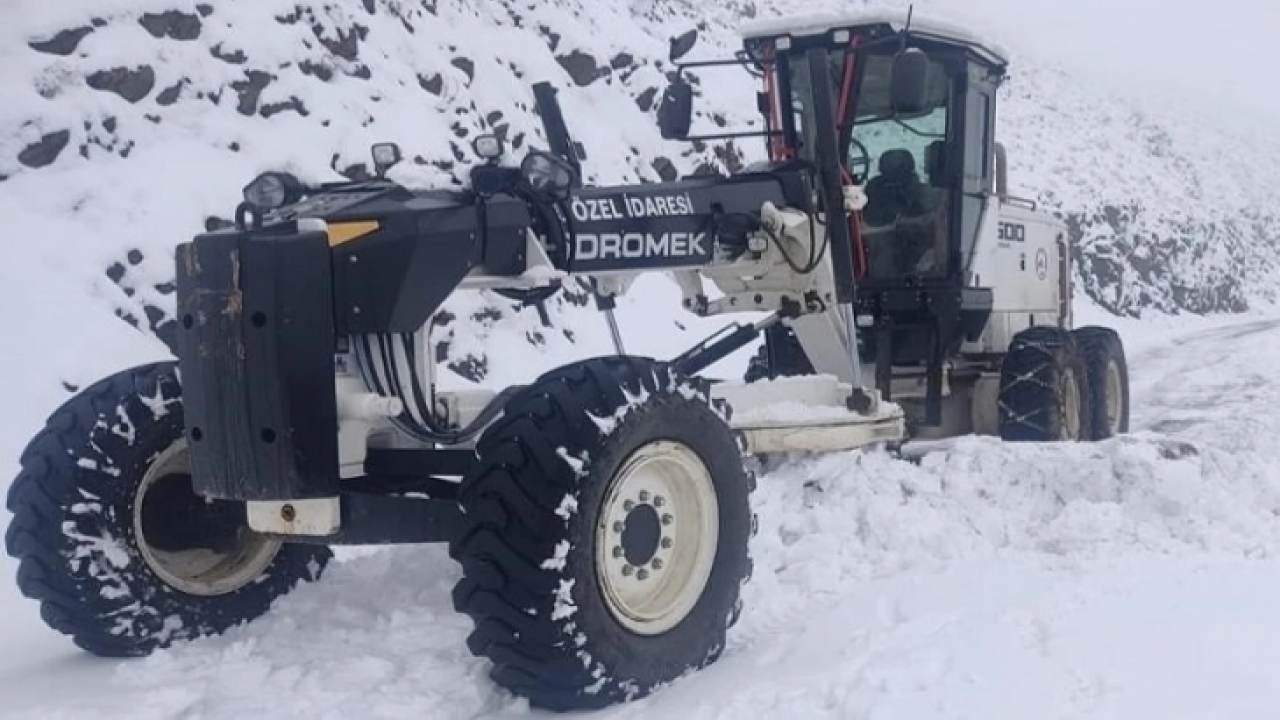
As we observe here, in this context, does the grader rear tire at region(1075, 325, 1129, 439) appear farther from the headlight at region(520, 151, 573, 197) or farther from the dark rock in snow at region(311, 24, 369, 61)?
the dark rock in snow at region(311, 24, 369, 61)

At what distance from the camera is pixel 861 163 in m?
8.13

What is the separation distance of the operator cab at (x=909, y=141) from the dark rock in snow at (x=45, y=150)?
5.56m

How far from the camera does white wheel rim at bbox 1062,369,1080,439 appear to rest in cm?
825

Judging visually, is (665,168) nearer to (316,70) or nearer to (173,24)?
(316,70)

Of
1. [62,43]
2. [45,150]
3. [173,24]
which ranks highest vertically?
[173,24]

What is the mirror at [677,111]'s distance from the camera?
671 cm

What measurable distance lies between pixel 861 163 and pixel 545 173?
13.0ft

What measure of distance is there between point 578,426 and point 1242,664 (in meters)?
2.05

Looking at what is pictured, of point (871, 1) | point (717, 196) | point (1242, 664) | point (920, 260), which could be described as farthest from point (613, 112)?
point (871, 1)

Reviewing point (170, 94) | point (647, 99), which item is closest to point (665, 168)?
point (647, 99)

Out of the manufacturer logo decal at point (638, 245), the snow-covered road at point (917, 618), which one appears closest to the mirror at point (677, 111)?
the manufacturer logo decal at point (638, 245)

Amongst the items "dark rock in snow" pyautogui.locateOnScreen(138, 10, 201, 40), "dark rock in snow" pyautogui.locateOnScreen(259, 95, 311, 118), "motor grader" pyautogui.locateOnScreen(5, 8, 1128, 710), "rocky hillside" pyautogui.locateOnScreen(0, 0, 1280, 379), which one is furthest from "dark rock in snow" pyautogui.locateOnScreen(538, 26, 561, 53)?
"motor grader" pyautogui.locateOnScreen(5, 8, 1128, 710)

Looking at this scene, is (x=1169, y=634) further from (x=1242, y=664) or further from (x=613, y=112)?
(x=613, y=112)

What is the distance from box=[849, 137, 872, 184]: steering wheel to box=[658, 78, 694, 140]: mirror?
5.25 feet
